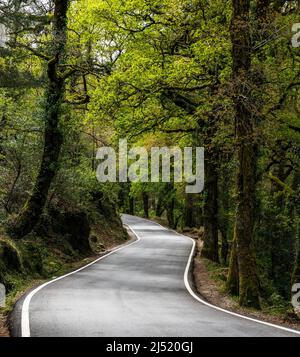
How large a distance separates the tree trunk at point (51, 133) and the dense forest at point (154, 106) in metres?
0.05

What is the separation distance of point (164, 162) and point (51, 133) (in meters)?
15.9

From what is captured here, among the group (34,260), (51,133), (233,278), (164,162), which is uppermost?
(51,133)

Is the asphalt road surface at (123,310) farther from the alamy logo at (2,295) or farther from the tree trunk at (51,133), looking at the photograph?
the tree trunk at (51,133)

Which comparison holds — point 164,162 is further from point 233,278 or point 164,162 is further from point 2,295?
point 2,295

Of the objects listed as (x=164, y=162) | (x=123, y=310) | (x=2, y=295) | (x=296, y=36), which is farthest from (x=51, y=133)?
(x=164, y=162)

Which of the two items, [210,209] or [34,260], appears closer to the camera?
[34,260]

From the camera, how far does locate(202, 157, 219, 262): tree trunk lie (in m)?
25.7

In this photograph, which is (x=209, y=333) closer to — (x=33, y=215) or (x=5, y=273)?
(x=5, y=273)

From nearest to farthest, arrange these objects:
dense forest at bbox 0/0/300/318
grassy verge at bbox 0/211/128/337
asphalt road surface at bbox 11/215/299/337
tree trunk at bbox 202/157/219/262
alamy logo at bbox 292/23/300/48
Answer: asphalt road surface at bbox 11/215/299/337
dense forest at bbox 0/0/300/318
grassy verge at bbox 0/211/128/337
alamy logo at bbox 292/23/300/48
tree trunk at bbox 202/157/219/262

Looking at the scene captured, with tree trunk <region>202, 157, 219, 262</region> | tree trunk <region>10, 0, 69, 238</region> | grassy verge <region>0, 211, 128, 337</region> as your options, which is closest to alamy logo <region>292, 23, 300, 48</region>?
tree trunk <region>202, 157, 219, 262</region>

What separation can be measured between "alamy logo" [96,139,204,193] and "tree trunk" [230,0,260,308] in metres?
9.47

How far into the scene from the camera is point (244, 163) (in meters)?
15.0

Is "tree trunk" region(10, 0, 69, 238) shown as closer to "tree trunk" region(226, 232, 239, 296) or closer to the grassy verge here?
the grassy verge

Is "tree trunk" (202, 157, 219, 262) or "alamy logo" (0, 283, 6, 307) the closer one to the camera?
"alamy logo" (0, 283, 6, 307)
